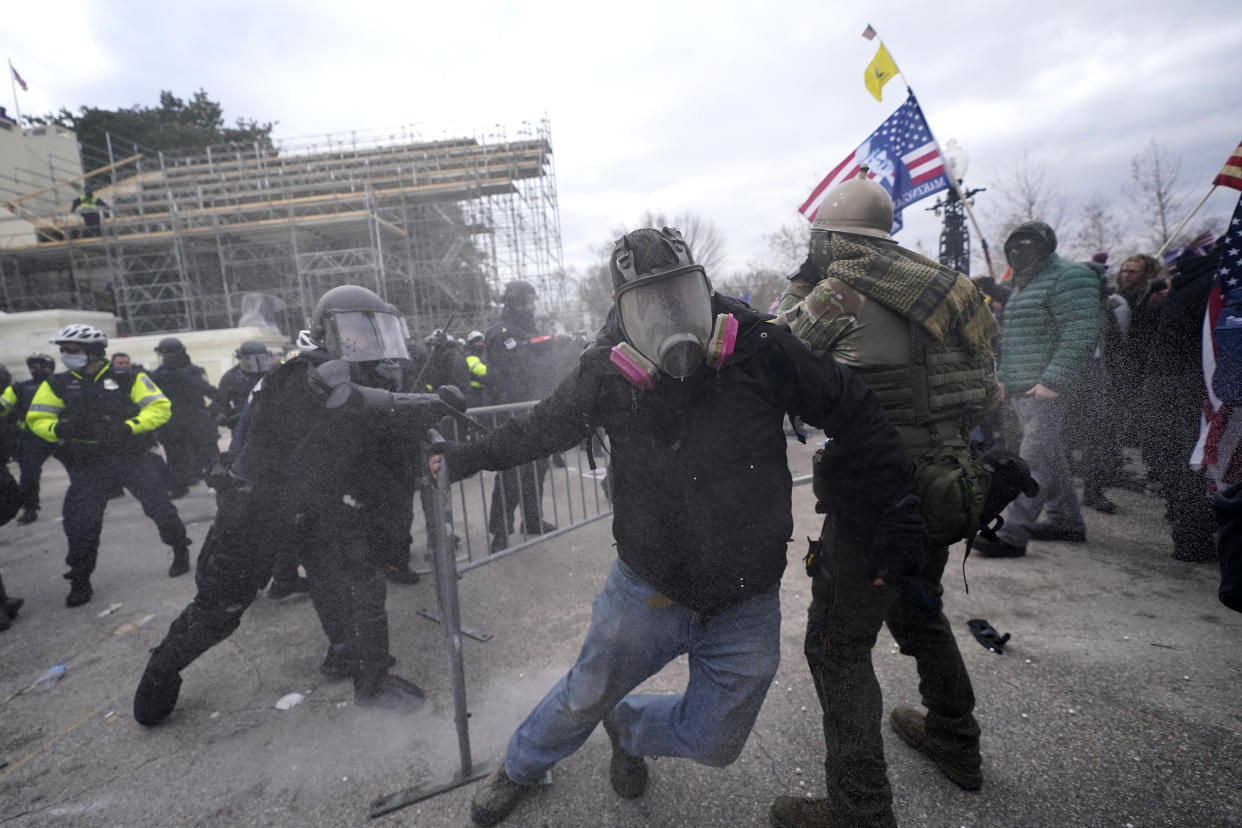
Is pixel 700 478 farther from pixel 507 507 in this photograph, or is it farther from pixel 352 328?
pixel 507 507

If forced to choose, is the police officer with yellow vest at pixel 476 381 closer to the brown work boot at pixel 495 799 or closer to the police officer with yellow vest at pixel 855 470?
the brown work boot at pixel 495 799

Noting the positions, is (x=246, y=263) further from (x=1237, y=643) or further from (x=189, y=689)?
(x=1237, y=643)

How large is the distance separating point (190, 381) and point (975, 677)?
877 centimetres

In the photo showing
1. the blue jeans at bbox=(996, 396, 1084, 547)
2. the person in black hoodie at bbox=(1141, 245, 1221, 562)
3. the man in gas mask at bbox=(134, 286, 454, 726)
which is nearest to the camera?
the man in gas mask at bbox=(134, 286, 454, 726)

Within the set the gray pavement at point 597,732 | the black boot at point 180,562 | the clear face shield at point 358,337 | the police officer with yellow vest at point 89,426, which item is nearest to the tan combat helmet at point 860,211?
the gray pavement at point 597,732

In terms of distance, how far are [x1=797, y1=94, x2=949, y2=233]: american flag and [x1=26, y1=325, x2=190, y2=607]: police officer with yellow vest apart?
565cm

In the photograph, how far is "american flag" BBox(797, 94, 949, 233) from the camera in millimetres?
4674

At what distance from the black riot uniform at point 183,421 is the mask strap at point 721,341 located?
26.1 feet

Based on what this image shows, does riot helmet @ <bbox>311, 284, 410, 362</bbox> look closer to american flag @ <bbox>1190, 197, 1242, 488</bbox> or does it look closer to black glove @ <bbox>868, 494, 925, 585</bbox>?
black glove @ <bbox>868, 494, 925, 585</bbox>

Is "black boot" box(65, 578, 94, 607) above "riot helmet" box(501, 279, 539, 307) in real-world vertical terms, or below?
below

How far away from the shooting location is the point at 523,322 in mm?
5527

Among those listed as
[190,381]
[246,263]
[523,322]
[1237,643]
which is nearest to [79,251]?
[246,263]

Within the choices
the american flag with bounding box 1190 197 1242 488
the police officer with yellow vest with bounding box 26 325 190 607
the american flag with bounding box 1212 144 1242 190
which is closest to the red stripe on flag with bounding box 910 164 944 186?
the american flag with bounding box 1212 144 1242 190

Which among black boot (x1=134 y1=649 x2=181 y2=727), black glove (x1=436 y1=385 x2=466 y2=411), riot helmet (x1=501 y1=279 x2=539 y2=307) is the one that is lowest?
black boot (x1=134 y1=649 x2=181 y2=727)
